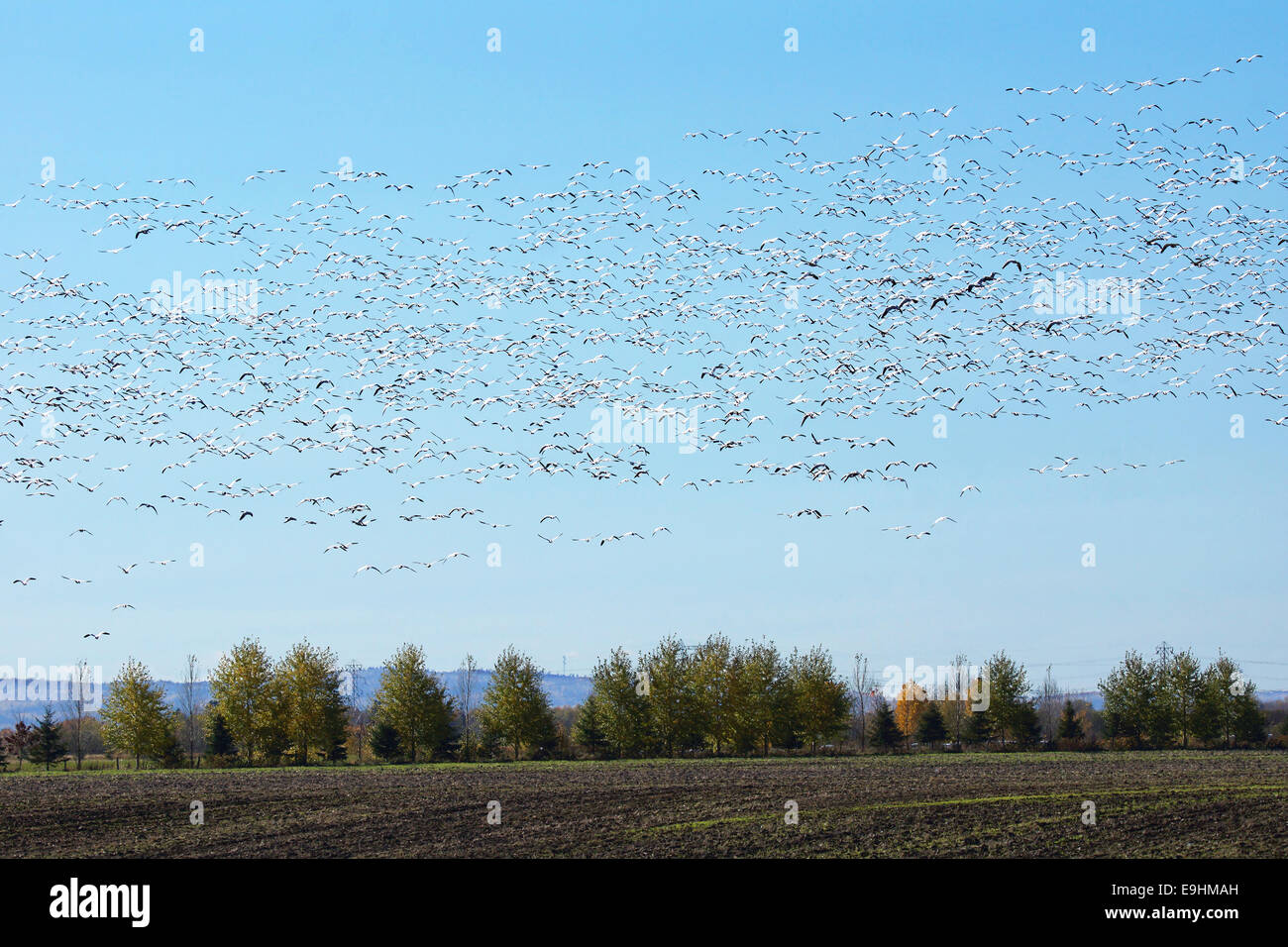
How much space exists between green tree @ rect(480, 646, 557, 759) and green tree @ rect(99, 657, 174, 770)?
2402 cm

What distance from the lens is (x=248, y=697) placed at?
8675cm

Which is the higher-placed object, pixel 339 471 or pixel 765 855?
pixel 339 471

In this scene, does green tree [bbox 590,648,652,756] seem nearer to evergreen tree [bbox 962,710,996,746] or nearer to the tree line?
the tree line

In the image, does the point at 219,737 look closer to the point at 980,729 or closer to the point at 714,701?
the point at 714,701

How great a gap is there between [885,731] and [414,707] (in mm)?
38762

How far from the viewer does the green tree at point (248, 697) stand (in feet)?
280

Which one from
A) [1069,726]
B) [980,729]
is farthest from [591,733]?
[1069,726]

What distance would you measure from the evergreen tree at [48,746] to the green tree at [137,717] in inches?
127

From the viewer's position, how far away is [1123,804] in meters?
37.3

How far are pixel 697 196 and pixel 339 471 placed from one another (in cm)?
1212

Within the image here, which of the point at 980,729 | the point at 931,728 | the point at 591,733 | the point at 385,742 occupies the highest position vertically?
the point at 385,742

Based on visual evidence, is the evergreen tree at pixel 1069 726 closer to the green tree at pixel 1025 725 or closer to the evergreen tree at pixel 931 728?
the green tree at pixel 1025 725
